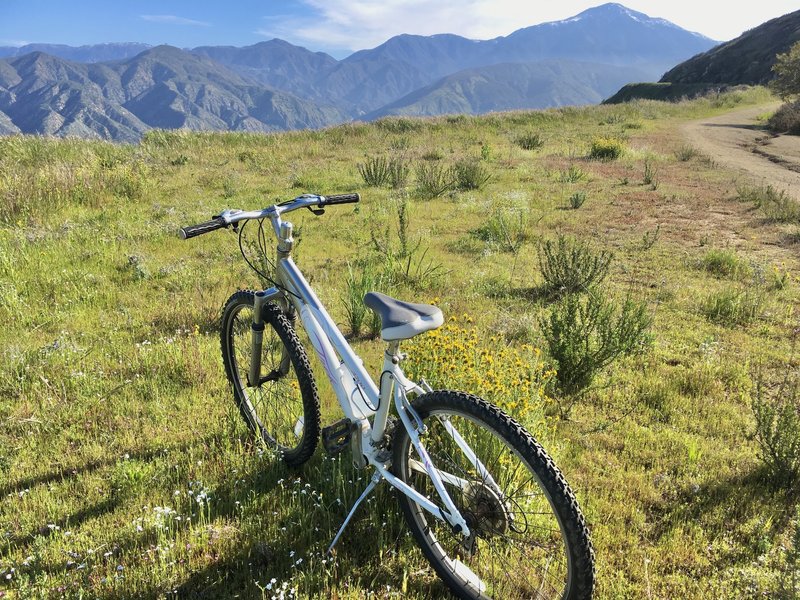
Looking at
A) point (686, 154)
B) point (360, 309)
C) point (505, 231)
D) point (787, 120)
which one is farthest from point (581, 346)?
point (787, 120)

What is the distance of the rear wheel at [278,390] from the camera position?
3.03 meters

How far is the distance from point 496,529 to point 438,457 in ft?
1.58

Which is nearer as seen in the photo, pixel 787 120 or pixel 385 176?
pixel 385 176

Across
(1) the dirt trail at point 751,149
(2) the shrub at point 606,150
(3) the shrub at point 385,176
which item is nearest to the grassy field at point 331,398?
(3) the shrub at point 385,176

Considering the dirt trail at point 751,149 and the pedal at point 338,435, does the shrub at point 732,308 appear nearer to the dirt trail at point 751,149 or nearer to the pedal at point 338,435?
the pedal at point 338,435

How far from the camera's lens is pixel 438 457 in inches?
102

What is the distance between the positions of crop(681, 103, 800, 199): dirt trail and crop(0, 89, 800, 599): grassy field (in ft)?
17.2

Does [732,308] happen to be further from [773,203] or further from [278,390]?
[773,203]

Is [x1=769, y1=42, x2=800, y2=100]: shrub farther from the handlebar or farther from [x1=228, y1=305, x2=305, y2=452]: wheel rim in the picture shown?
[x1=228, y1=305, x2=305, y2=452]: wheel rim

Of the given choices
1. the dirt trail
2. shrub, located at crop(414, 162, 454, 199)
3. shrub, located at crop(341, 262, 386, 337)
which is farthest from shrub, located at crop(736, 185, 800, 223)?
shrub, located at crop(341, 262, 386, 337)

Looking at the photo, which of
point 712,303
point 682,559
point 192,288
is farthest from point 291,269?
point 712,303

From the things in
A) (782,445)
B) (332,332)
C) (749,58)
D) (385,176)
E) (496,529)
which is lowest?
(782,445)

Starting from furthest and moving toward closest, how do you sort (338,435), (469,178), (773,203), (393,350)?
(469,178), (773,203), (338,435), (393,350)

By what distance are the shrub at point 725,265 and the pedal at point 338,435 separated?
24.3 ft
